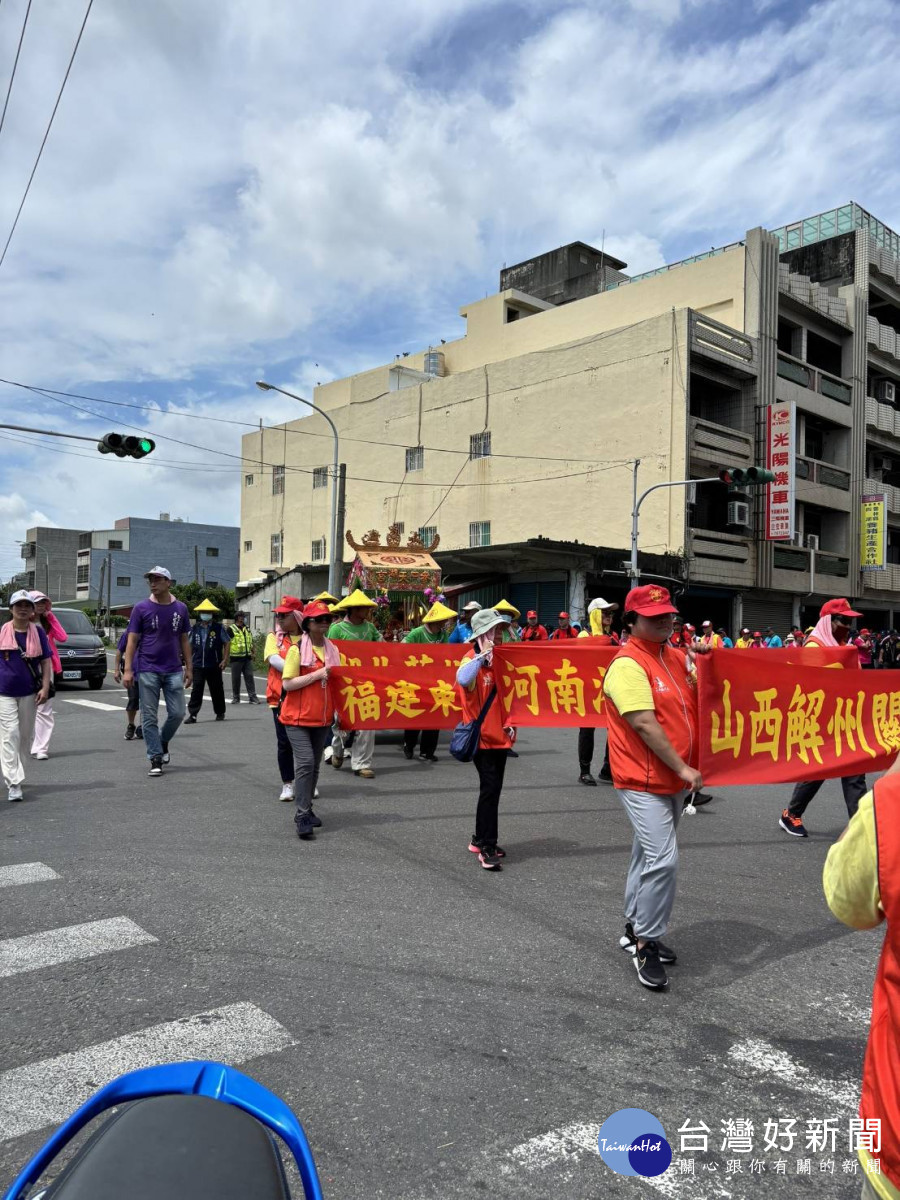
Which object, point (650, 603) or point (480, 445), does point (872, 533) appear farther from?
point (650, 603)

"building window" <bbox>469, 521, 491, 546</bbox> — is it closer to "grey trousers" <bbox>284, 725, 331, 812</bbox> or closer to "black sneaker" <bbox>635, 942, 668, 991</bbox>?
"grey trousers" <bbox>284, 725, 331, 812</bbox>

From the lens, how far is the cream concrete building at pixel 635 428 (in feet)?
103

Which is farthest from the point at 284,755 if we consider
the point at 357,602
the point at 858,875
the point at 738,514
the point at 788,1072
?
the point at 738,514

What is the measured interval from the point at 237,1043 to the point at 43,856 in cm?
336

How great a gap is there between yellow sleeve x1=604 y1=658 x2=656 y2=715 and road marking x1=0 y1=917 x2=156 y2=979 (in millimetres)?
2739

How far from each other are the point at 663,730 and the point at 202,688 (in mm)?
11030

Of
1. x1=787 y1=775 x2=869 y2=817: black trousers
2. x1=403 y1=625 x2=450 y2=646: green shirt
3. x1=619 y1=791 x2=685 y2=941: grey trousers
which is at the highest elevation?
x1=403 y1=625 x2=450 y2=646: green shirt

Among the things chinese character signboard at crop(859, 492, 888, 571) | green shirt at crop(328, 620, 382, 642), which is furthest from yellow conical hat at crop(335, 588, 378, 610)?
chinese character signboard at crop(859, 492, 888, 571)

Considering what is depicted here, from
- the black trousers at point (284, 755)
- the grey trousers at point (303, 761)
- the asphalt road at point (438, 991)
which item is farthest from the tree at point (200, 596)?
the asphalt road at point (438, 991)

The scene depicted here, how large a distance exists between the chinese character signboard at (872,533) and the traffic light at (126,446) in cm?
3266

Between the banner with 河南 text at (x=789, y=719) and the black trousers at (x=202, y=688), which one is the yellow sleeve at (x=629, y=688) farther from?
the black trousers at (x=202, y=688)

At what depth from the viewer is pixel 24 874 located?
18.8 ft

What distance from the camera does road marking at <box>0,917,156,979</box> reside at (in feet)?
14.2

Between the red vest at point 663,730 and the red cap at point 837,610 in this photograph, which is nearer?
the red vest at point 663,730
